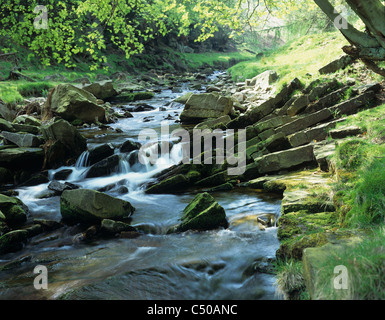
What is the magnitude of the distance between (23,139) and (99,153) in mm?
2709

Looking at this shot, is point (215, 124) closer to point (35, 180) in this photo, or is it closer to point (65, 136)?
point (65, 136)

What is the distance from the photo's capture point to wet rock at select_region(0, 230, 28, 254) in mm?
5861

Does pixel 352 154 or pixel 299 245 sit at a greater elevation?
pixel 352 154

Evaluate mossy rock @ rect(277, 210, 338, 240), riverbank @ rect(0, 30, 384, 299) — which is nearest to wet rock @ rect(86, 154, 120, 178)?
riverbank @ rect(0, 30, 384, 299)

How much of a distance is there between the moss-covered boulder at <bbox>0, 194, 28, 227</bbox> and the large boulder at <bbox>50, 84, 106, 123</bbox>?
9.01 meters

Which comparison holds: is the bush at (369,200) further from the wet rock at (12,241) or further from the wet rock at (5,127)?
the wet rock at (5,127)

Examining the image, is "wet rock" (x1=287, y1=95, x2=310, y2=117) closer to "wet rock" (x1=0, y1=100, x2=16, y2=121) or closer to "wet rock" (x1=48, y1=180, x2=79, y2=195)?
"wet rock" (x1=48, y1=180, x2=79, y2=195)

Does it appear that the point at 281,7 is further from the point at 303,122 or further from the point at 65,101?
the point at 65,101

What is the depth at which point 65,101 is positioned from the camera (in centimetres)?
1547

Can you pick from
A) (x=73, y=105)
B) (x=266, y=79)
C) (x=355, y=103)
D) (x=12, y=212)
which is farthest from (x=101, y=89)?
(x=355, y=103)

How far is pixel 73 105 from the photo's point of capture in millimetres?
15555

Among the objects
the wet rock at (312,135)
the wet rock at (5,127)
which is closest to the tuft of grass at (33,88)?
the wet rock at (5,127)
